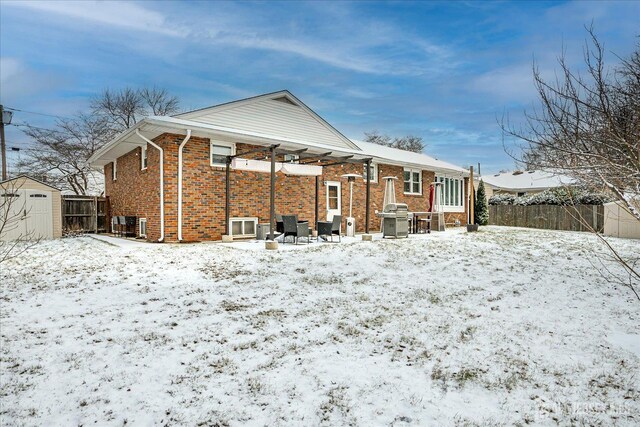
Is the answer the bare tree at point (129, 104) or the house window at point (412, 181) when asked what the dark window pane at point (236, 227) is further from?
the bare tree at point (129, 104)

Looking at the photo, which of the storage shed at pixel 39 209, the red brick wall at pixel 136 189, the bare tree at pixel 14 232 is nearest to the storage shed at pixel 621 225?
the red brick wall at pixel 136 189

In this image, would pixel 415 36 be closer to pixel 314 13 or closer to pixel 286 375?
pixel 314 13

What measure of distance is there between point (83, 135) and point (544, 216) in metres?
31.0

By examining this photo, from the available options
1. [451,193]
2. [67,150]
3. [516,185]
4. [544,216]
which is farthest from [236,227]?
[516,185]

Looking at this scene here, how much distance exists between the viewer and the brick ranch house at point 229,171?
439 inches

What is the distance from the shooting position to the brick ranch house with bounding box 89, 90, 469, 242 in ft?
36.6

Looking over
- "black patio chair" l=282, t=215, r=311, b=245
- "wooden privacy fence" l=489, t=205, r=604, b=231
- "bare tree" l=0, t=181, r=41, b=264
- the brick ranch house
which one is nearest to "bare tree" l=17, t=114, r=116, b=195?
the brick ranch house

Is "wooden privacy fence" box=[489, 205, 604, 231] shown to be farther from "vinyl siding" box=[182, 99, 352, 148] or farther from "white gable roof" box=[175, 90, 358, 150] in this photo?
"vinyl siding" box=[182, 99, 352, 148]

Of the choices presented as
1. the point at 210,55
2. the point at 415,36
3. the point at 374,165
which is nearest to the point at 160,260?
the point at 415,36

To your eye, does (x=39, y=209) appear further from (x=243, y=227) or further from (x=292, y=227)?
(x=292, y=227)

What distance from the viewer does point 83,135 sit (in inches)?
943

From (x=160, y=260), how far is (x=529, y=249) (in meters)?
10.6

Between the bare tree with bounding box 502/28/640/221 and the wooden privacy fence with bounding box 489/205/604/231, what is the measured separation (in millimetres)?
17465

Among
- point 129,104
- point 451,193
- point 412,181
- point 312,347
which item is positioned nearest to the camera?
point 312,347
